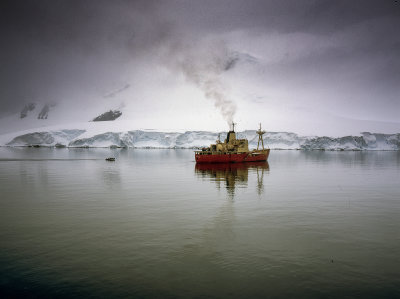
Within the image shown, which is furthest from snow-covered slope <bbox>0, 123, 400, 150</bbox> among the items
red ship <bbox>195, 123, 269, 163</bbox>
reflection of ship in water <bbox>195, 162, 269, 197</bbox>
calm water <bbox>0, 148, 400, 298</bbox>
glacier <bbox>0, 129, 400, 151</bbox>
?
calm water <bbox>0, 148, 400, 298</bbox>

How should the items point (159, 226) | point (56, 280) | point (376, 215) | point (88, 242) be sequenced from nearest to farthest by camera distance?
point (56, 280)
point (88, 242)
point (159, 226)
point (376, 215)

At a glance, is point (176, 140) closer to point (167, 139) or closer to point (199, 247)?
point (167, 139)

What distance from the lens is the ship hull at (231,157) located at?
42.9 meters

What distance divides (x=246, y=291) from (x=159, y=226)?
4.86 m

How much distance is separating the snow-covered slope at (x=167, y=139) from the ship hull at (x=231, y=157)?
6235 cm

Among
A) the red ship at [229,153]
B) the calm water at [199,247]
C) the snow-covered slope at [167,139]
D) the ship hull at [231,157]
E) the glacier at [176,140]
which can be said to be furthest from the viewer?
the snow-covered slope at [167,139]

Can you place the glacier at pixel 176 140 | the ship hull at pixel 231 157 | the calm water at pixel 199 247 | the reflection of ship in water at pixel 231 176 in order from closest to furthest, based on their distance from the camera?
1. the calm water at pixel 199 247
2. the reflection of ship in water at pixel 231 176
3. the ship hull at pixel 231 157
4. the glacier at pixel 176 140

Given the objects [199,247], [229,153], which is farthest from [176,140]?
[199,247]

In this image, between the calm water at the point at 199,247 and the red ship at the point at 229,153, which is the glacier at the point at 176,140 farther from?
the calm water at the point at 199,247

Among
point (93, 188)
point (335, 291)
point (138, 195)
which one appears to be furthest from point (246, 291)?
point (93, 188)

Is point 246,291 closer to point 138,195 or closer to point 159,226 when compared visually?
point 159,226

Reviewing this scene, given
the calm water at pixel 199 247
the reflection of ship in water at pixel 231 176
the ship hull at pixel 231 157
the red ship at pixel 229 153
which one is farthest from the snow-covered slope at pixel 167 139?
the calm water at pixel 199 247

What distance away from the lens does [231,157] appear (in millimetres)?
44594

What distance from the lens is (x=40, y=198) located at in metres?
15.5
